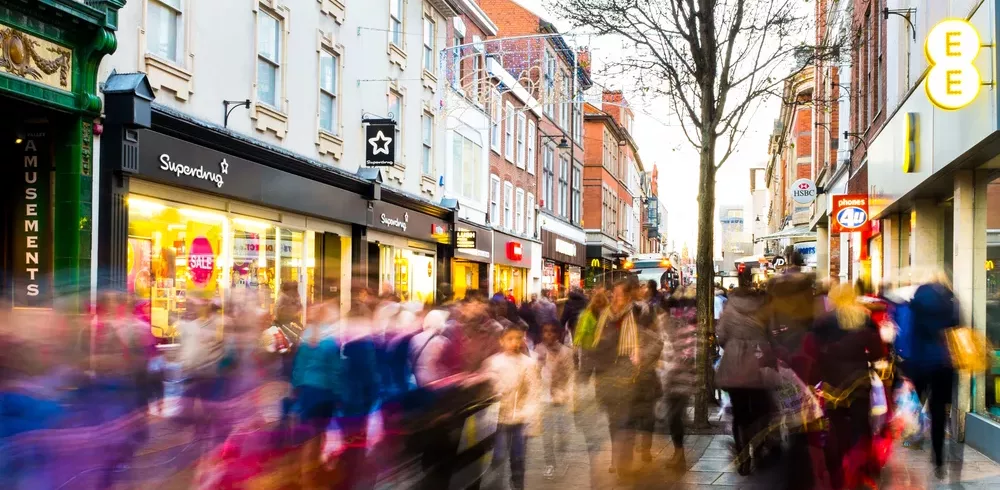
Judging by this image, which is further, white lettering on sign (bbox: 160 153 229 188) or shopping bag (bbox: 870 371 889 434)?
white lettering on sign (bbox: 160 153 229 188)

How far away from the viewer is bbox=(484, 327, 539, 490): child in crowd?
7.50 m

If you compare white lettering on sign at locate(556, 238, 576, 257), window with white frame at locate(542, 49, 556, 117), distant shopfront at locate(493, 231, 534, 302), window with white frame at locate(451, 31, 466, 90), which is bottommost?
distant shopfront at locate(493, 231, 534, 302)

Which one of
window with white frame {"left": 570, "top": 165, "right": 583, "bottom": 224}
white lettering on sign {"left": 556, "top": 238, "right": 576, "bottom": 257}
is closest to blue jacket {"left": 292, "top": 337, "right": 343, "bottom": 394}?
white lettering on sign {"left": 556, "top": 238, "right": 576, "bottom": 257}

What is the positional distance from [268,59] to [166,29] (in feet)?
10.5

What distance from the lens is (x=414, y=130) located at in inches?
982

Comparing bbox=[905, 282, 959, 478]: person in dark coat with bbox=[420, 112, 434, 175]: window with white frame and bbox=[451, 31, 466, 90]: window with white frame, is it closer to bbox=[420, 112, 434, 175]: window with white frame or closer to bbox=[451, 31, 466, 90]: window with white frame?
bbox=[420, 112, 434, 175]: window with white frame

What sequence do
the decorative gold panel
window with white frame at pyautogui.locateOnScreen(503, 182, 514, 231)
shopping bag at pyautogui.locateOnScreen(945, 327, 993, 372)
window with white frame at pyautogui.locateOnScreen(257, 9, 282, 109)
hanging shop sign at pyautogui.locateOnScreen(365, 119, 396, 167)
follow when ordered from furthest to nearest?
window with white frame at pyautogui.locateOnScreen(503, 182, 514, 231)
hanging shop sign at pyautogui.locateOnScreen(365, 119, 396, 167)
window with white frame at pyautogui.locateOnScreen(257, 9, 282, 109)
the decorative gold panel
shopping bag at pyautogui.locateOnScreen(945, 327, 993, 372)

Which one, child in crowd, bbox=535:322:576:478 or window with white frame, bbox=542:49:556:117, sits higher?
window with white frame, bbox=542:49:556:117

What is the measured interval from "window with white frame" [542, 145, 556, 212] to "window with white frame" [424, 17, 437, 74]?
1474cm

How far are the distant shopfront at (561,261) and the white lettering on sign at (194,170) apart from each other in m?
22.8

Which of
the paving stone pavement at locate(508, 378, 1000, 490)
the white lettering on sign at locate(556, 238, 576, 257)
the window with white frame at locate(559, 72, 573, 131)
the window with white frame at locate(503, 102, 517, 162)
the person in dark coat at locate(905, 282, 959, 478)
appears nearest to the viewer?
the paving stone pavement at locate(508, 378, 1000, 490)

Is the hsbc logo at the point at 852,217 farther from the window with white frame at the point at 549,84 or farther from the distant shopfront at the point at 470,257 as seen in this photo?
the window with white frame at the point at 549,84

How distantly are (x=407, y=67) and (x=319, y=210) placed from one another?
21.0 feet

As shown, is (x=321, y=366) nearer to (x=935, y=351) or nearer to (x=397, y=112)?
(x=935, y=351)
